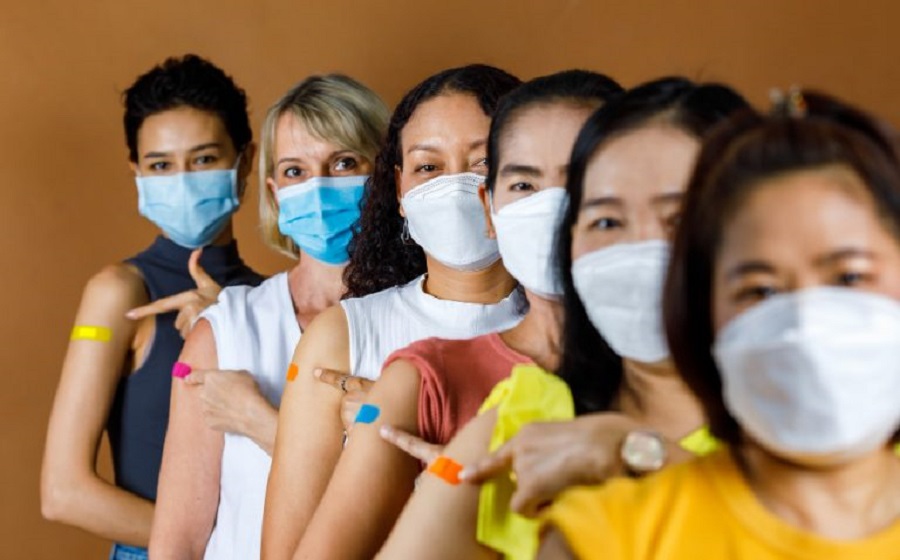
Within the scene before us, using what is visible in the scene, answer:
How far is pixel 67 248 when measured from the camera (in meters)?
3.26

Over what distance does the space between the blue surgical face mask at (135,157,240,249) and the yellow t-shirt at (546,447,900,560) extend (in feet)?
5.55

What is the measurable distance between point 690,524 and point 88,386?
1689 millimetres

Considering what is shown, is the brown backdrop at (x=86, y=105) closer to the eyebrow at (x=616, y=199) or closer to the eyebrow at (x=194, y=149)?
the eyebrow at (x=194, y=149)

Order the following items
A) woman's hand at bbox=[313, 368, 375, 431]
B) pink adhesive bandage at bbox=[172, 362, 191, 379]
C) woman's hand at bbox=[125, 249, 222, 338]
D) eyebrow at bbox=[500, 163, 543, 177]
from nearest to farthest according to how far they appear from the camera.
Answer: eyebrow at bbox=[500, 163, 543, 177] → woman's hand at bbox=[313, 368, 375, 431] → pink adhesive bandage at bbox=[172, 362, 191, 379] → woman's hand at bbox=[125, 249, 222, 338]

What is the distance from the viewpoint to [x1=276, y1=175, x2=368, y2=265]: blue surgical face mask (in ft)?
7.31

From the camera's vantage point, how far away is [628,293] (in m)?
1.20

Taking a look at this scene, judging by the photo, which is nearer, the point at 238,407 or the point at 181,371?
the point at 238,407

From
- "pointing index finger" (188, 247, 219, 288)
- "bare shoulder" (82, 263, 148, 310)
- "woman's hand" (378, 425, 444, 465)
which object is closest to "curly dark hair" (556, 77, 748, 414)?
"woman's hand" (378, 425, 444, 465)

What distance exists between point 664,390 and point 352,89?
1.13 meters

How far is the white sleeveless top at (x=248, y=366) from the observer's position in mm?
2096

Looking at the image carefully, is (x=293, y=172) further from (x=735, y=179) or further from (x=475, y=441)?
(x=735, y=179)

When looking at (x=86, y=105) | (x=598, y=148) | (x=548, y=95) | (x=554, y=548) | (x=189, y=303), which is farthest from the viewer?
(x=86, y=105)

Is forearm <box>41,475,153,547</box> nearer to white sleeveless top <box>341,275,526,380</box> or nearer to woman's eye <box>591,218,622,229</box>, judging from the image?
white sleeveless top <box>341,275,526,380</box>

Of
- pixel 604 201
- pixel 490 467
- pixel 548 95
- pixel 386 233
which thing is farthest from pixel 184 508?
pixel 604 201
